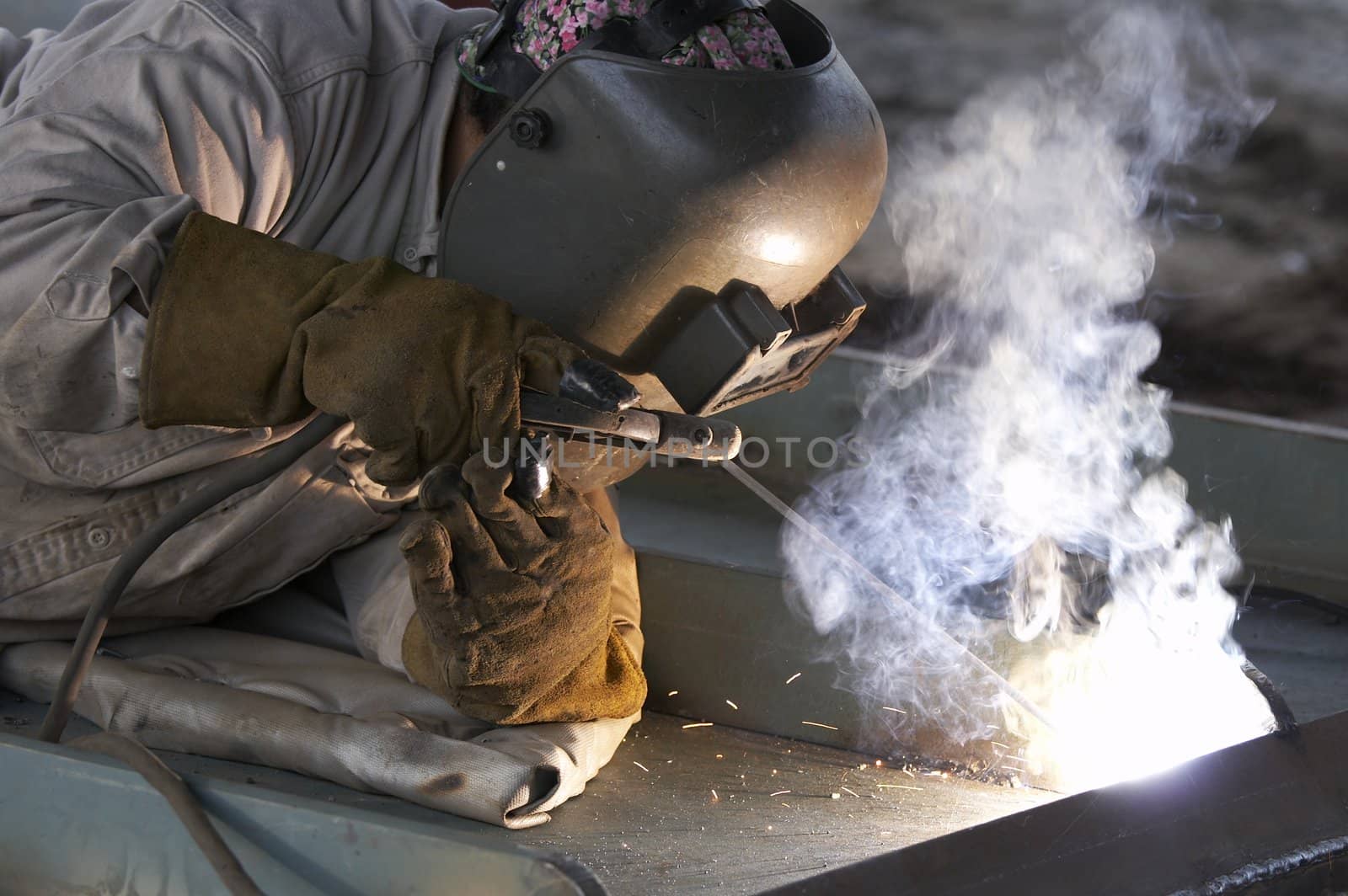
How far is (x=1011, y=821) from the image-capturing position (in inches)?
45.7

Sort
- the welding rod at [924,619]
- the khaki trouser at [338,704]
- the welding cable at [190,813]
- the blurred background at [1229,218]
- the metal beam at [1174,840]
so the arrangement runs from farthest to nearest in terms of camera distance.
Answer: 1. the blurred background at [1229,218]
2. the welding rod at [924,619]
3. the khaki trouser at [338,704]
4. the metal beam at [1174,840]
5. the welding cable at [190,813]

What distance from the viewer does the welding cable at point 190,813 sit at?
98 cm

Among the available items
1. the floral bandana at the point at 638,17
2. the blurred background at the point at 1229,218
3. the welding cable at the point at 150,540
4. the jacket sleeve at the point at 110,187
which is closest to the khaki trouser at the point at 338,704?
the welding cable at the point at 150,540

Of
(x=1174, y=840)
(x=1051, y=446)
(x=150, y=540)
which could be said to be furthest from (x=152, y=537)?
(x=1051, y=446)

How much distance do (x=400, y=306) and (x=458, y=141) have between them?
514 mm

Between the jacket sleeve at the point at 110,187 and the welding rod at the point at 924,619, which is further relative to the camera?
the welding rod at the point at 924,619

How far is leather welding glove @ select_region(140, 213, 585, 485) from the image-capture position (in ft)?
4.04

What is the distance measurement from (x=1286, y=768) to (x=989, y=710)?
561mm

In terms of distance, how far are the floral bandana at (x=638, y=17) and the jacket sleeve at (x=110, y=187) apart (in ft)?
1.12

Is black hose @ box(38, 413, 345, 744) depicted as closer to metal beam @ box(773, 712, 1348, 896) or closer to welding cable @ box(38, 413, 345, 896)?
welding cable @ box(38, 413, 345, 896)

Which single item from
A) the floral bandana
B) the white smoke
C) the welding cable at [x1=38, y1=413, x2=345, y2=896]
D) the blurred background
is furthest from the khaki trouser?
the blurred background

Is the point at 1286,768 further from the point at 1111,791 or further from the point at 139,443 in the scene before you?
the point at 139,443

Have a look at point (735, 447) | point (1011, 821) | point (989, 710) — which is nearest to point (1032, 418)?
point (989, 710)

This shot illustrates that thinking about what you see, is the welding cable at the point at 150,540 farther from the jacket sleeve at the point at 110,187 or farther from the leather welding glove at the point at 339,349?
the jacket sleeve at the point at 110,187
